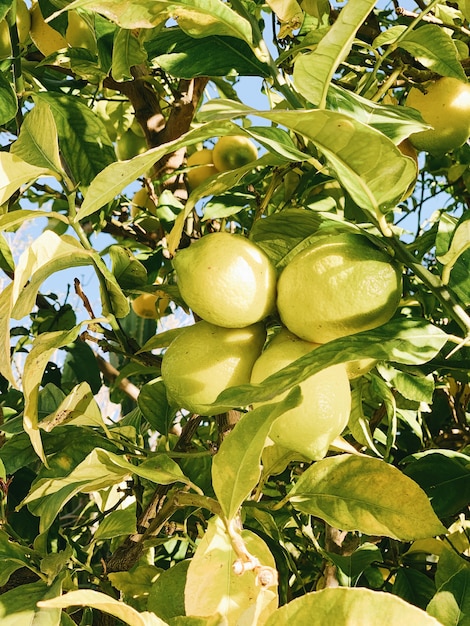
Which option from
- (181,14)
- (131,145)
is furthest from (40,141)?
(131,145)

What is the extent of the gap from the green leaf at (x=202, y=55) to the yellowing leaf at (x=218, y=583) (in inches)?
18.5

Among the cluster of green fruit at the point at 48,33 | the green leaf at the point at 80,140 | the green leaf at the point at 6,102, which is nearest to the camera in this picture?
the green leaf at the point at 6,102

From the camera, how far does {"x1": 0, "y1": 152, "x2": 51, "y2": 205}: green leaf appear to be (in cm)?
61

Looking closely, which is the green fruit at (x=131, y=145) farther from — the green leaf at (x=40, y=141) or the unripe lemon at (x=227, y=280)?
the unripe lemon at (x=227, y=280)

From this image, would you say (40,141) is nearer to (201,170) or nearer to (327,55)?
Answer: (327,55)

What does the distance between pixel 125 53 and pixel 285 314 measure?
0.40 meters

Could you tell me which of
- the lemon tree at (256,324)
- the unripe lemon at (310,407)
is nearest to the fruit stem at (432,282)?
the lemon tree at (256,324)

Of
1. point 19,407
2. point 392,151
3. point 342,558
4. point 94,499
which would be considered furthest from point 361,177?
point 94,499

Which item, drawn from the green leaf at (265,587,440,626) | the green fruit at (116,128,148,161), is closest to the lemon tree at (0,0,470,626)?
the green leaf at (265,587,440,626)

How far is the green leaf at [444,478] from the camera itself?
33.0 inches

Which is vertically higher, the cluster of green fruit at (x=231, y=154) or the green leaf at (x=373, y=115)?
the green leaf at (x=373, y=115)

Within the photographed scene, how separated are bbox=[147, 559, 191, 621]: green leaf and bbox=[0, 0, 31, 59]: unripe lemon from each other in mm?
751

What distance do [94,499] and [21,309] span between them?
863mm

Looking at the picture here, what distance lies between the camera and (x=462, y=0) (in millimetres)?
787
